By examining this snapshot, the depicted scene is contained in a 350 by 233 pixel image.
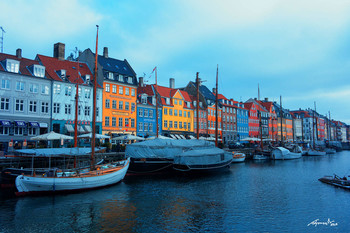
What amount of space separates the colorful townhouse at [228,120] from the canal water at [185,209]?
5664 cm

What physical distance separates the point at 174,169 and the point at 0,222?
836 inches

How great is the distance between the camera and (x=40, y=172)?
26219 mm

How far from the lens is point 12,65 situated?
139ft

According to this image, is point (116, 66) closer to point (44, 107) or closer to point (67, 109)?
point (67, 109)

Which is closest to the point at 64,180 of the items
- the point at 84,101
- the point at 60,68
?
the point at 84,101

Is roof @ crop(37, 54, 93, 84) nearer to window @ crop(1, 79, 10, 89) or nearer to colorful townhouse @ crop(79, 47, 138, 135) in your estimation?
colorful townhouse @ crop(79, 47, 138, 135)

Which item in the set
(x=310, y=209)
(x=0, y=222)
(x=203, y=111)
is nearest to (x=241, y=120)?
(x=203, y=111)

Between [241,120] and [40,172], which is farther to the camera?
[241,120]

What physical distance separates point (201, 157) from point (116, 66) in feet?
99.9

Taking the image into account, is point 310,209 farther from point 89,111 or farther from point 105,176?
point 89,111

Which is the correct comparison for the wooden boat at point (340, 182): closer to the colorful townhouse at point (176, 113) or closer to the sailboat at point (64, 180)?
the sailboat at point (64, 180)

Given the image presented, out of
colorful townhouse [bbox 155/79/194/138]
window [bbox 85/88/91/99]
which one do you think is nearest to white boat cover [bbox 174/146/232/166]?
window [bbox 85/88/91/99]

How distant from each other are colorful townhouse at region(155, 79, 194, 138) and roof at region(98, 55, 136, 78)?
8.52 m

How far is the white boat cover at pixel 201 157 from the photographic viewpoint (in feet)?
115
